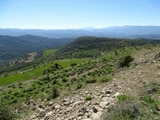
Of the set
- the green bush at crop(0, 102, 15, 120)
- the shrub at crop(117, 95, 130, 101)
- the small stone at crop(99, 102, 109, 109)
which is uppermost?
the shrub at crop(117, 95, 130, 101)

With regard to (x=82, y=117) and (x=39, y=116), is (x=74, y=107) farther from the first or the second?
(x=39, y=116)

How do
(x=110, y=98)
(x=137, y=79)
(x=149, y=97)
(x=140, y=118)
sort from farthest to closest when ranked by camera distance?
1. (x=137, y=79)
2. (x=110, y=98)
3. (x=149, y=97)
4. (x=140, y=118)

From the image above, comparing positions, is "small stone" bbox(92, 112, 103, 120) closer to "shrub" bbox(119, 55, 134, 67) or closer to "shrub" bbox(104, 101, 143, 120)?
"shrub" bbox(104, 101, 143, 120)

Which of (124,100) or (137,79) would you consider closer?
(124,100)

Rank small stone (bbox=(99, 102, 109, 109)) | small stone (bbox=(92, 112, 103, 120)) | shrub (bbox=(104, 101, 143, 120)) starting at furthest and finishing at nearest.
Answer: small stone (bbox=(99, 102, 109, 109))
small stone (bbox=(92, 112, 103, 120))
shrub (bbox=(104, 101, 143, 120))

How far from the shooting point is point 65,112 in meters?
9.70

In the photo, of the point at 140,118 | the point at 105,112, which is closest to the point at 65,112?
the point at 105,112

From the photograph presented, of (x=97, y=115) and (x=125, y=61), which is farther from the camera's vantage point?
(x=125, y=61)

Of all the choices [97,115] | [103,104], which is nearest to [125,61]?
[103,104]

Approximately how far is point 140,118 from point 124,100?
6.84 feet

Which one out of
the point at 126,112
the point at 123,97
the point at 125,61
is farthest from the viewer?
the point at 125,61

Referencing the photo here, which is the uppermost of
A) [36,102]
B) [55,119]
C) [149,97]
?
[149,97]

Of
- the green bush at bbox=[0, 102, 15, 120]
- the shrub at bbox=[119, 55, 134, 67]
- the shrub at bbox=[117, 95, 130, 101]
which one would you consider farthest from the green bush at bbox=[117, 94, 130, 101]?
the shrub at bbox=[119, 55, 134, 67]

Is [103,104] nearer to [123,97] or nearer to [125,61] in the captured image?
[123,97]
